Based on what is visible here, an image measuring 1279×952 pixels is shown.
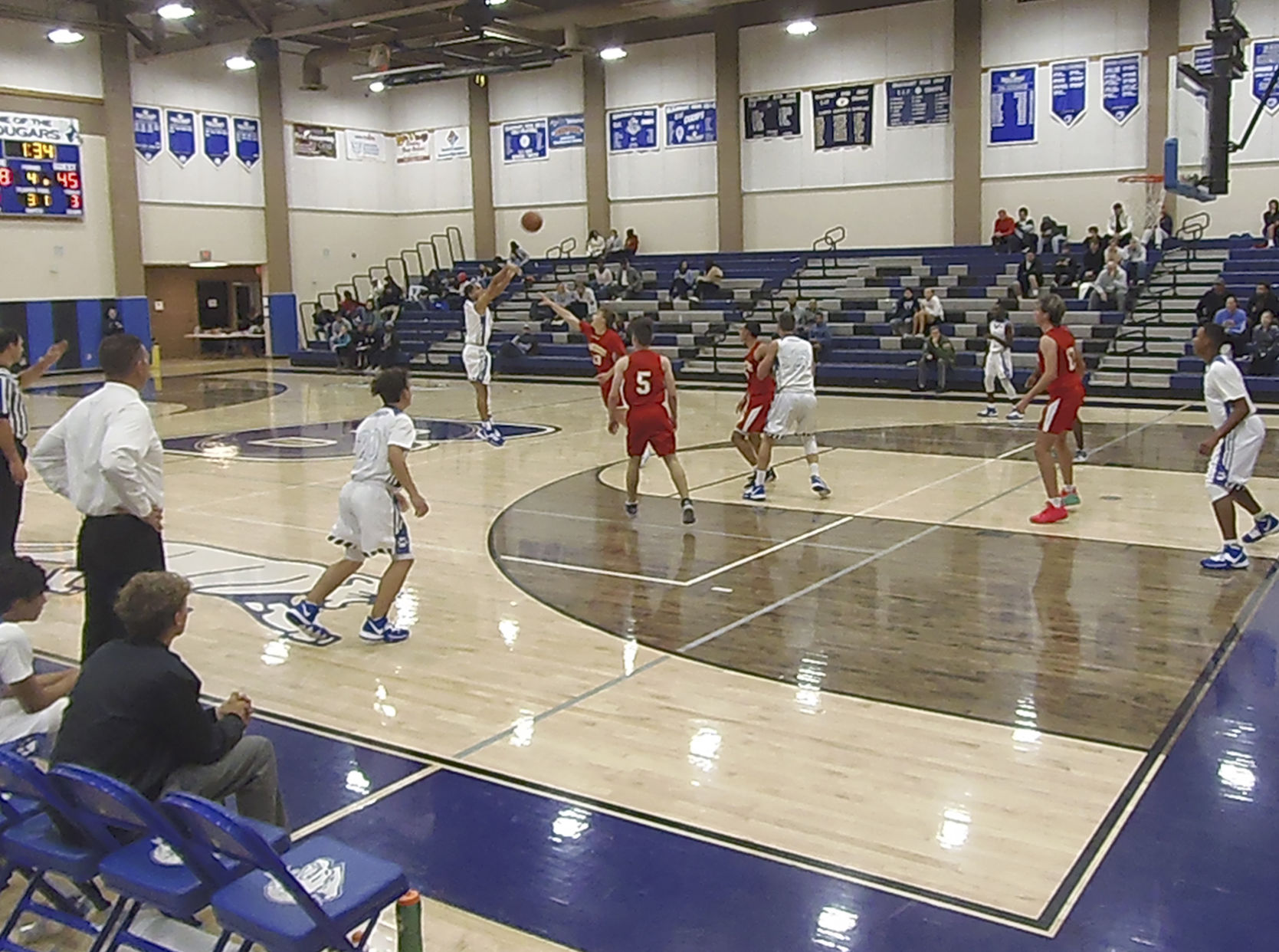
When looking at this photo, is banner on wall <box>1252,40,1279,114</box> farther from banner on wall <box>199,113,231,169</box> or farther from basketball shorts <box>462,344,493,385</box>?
banner on wall <box>199,113,231,169</box>

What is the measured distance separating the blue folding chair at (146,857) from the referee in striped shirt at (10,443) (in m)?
3.63

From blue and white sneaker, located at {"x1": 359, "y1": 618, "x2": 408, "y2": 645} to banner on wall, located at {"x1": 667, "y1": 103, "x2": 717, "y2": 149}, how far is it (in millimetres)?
23447

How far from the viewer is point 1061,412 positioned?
30.2 feet

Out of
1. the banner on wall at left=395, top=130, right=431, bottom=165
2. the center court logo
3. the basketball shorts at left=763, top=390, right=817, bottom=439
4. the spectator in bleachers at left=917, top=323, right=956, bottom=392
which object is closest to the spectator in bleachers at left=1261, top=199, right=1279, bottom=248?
the spectator in bleachers at left=917, top=323, right=956, bottom=392

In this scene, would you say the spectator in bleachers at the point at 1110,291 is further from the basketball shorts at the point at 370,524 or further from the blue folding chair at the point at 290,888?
the blue folding chair at the point at 290,888

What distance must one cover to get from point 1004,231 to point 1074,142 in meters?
2.33

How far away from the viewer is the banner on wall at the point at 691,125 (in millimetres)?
28375

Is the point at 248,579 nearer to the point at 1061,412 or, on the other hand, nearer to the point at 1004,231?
the point at 1061,412

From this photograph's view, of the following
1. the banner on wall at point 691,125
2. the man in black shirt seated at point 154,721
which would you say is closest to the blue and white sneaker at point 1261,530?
the man in black shirt seated at point 154,721

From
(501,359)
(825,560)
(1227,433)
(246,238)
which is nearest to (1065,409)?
(1227,433)

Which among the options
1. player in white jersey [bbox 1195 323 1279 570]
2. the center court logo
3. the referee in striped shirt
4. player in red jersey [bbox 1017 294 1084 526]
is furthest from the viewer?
player in red jersey [bbox 1017 294 1084 526]

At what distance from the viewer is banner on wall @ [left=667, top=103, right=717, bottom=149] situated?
1117 inches

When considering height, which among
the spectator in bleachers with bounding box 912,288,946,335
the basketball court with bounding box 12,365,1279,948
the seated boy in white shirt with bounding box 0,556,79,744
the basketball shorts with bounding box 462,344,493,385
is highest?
the spectator in bleachers with bounding box 912,288,946,335

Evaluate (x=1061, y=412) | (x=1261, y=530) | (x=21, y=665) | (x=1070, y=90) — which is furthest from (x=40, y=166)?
(x=21, y=665)
